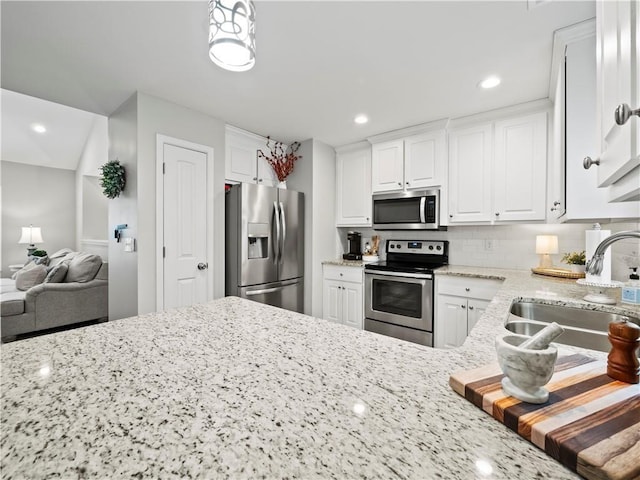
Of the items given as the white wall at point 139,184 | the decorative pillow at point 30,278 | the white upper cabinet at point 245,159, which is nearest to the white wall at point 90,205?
the decorative pillow at point 30,278

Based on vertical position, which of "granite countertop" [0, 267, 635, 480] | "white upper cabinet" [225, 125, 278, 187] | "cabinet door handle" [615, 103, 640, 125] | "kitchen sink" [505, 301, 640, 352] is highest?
"white upper cabinet" [225, 125, 278, 187]

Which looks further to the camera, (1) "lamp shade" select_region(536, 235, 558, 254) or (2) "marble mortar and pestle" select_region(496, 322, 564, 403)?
(1) "lamp shade" select_region(536, 235, 558, 254)

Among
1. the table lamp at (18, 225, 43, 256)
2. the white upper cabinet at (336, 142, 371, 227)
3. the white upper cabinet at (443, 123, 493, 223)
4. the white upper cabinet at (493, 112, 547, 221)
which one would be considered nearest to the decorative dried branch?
the white upper cabinet at (336, 142, 371, 227)

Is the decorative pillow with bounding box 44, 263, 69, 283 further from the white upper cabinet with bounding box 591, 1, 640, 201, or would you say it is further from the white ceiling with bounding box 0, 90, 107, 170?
the white upper cabinet with bounding box 591, 1, 640, 201

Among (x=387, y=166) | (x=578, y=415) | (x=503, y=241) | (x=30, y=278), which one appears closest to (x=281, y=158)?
(x=387, y=166)

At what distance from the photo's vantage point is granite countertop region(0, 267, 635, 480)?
387 mm

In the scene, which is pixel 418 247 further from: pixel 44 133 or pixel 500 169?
pixel 44 133

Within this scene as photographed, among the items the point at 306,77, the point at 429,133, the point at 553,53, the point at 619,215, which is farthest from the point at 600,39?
the point at 429,133

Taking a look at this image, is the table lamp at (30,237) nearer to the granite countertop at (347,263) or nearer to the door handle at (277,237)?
the door handle at (277,237)

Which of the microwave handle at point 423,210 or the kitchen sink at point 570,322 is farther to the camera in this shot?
the microwave handle at point 423,210

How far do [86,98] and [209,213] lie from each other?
142cm

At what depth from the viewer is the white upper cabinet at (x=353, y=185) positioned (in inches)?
142

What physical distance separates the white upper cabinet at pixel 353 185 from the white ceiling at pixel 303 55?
86cm

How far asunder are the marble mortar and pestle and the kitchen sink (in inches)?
26.2
